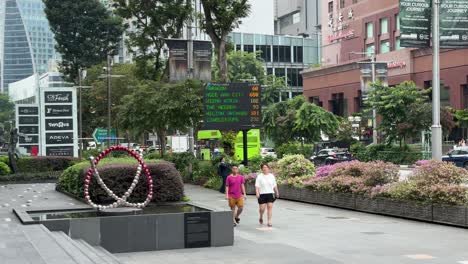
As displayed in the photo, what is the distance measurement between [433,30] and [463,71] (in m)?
40.6

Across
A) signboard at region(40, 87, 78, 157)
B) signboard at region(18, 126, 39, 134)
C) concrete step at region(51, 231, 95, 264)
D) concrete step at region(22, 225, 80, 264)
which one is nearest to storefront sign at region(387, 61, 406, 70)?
signboard at region(40, 87, 78, 157)

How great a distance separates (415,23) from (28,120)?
93.9 feet

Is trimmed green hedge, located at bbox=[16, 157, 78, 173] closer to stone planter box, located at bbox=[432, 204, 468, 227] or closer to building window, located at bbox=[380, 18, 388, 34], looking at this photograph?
stone planter box, located at bbox=[432, 204, 468, 227]

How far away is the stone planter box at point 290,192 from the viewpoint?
25.7m

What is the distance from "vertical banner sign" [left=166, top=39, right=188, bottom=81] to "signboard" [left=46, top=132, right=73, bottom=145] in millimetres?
14909

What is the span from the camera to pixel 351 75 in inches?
3189

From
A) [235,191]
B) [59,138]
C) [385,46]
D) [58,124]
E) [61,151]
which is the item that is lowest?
[235,191]

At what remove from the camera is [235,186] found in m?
17.5

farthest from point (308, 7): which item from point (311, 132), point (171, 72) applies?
point (171, 72)

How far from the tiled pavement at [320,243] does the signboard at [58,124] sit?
23535 mm

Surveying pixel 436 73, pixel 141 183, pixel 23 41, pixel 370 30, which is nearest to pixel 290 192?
pixel 436 73

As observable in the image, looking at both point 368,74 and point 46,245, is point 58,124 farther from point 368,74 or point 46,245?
point 46,245

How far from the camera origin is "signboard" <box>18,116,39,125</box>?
43.8m

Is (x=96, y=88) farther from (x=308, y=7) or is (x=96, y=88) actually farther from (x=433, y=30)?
(x=308, y=7)
